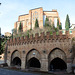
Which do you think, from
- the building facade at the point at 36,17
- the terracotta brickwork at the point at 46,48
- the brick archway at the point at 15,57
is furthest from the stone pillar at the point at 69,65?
the building facade at the point at 36,17

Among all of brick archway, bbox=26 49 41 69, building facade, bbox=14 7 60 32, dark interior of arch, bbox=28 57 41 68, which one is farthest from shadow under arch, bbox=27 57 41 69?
building facade, bbox=14 7 60 32

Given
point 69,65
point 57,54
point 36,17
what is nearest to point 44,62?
point 57,54

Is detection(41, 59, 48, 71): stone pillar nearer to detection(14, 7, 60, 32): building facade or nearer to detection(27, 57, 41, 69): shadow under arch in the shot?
detection(27, 57, 41, 69): shadow under arch

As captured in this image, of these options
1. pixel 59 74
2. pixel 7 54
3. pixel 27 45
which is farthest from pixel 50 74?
pixel 7 54

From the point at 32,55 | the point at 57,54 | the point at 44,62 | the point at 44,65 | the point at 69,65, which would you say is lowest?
the point at 44,65

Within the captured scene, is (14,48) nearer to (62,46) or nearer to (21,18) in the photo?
(62,46)

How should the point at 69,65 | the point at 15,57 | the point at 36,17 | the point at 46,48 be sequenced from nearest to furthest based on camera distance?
the point at 69,65
the point at 46,48
the point at 15,57
the point at 36,17

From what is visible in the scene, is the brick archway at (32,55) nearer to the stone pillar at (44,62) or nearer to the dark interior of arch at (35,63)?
the stone pillar at (44,62)

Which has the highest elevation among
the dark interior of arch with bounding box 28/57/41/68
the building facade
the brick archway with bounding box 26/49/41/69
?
the building facade

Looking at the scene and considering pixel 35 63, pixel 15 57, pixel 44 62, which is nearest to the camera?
pixel 44 62

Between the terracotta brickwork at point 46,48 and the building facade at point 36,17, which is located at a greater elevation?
the building facade at point 36,17

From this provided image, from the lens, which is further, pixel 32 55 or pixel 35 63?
pixel 35 63

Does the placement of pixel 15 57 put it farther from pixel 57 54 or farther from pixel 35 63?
pixel 57 54

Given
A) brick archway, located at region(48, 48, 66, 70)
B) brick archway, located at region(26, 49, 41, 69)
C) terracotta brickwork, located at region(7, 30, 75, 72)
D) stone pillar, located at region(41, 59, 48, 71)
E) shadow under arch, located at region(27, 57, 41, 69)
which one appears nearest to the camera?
terracotta brickwork, located at region(7, 30, 75, 72)
